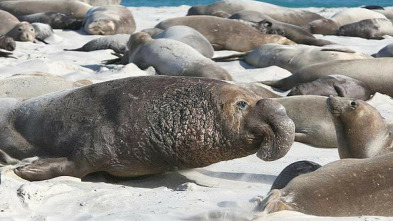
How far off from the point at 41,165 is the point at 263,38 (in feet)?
22.5

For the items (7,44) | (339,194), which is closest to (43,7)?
(7,44)

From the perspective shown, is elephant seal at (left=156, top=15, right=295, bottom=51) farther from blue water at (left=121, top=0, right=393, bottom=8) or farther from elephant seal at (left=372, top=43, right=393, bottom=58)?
blue water at (left=121, top=0, right=393, bottom=8)

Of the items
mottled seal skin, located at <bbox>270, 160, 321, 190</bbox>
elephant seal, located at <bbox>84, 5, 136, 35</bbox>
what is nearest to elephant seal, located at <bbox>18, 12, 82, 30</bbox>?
elephant seal, located at <bbox>84, 5, 136, 35</bbox>

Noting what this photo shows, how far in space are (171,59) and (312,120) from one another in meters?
2.55

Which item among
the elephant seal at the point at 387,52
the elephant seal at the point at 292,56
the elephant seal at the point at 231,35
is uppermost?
the elephant seal at the point at 292,56

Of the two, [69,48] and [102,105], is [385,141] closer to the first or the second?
[102,105]

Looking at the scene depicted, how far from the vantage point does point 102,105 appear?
193 inches

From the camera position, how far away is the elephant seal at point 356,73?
8.12 m

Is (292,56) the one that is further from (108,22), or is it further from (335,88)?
(108,22)

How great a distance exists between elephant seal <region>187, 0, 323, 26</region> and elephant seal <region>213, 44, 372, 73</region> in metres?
3.92

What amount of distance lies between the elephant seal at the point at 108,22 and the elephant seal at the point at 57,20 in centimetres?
17

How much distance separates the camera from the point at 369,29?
12680 millimetres

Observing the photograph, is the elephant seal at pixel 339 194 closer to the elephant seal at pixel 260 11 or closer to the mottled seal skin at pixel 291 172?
the mottled seal skin at pixel 291 172

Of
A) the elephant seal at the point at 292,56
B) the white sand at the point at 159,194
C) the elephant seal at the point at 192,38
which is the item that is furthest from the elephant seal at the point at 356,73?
the white sand at the point at 159,194
